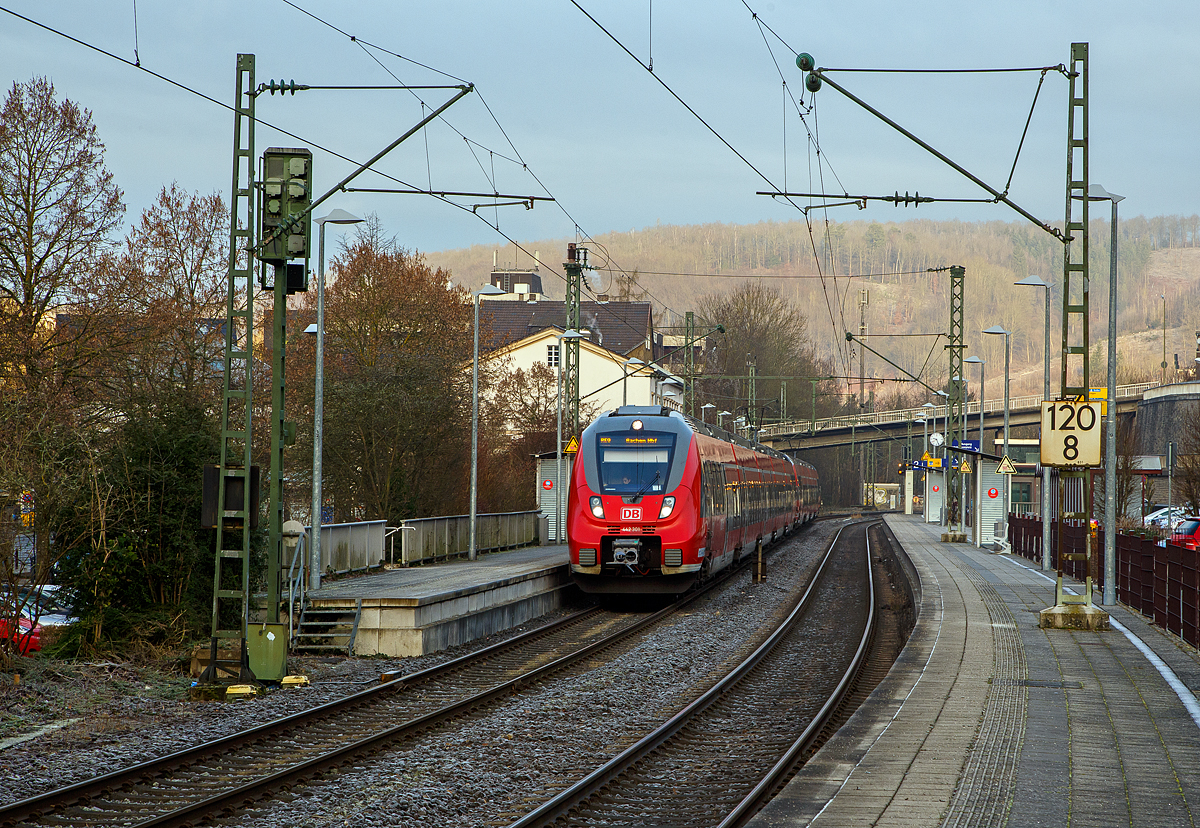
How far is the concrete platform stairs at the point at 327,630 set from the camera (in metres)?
16.1

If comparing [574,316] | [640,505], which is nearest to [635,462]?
[640,505]

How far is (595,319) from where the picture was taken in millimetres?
84375

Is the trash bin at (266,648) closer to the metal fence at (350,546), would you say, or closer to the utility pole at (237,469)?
the utility pole at (237,469)

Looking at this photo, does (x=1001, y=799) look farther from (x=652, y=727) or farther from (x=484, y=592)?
(x=484, y=592)

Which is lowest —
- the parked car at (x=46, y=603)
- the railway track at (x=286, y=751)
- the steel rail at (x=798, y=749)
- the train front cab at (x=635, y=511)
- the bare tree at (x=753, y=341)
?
the railway track at (x=286, y=751)

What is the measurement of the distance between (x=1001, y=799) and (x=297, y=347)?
35851 mm

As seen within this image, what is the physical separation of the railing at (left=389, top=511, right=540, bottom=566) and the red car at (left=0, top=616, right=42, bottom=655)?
10.7 m

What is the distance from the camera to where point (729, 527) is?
85.1 ft

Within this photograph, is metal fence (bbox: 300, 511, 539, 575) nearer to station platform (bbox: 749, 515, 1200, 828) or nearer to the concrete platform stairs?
the concrete platform stairs

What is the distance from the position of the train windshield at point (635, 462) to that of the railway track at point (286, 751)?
5.09m

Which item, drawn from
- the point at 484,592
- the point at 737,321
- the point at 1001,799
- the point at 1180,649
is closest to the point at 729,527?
the point at 484,592

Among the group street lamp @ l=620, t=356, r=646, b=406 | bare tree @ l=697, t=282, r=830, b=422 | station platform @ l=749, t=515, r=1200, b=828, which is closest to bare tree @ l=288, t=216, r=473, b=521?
street lamp @ l=620, t=356, r=646, b=406

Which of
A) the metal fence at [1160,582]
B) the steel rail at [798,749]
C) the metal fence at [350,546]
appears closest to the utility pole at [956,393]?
the metal fence at [1160,582]

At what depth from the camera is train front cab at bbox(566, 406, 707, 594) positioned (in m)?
20.8
